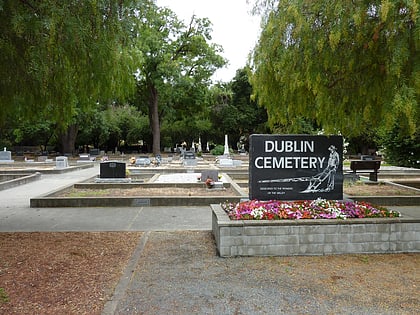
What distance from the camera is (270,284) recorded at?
15.6 feet

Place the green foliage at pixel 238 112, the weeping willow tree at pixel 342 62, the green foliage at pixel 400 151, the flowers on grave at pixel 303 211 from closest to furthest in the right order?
the weeping willow tree at pixel 342 62
the flowers on grave at pixel 303 211
the green foliage at pixel 400 151
the green foliage at pixel 238 112

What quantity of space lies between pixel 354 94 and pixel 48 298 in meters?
5.45

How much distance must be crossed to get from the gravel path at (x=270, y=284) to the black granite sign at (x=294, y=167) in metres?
1.90

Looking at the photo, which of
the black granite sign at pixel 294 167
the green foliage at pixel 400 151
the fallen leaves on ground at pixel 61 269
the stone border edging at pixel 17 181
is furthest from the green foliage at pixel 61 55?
the green foliage at pixel 400 151

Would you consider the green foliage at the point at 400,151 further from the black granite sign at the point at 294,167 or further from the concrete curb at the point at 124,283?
the concrete curb at the point at 124,283

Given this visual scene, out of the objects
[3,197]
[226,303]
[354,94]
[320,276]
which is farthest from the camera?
[3,197]

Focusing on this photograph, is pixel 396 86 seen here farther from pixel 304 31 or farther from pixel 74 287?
pixel 74 287

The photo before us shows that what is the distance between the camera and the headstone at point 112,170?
16078mm

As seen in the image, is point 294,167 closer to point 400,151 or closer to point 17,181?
point 17,181

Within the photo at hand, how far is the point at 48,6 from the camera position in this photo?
538cm

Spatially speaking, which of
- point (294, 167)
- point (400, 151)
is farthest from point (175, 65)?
point (294, 167)

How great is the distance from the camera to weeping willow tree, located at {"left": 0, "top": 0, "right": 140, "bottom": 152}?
547cm

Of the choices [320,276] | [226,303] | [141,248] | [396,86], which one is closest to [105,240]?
[141,248]

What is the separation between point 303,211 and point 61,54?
492 cm
